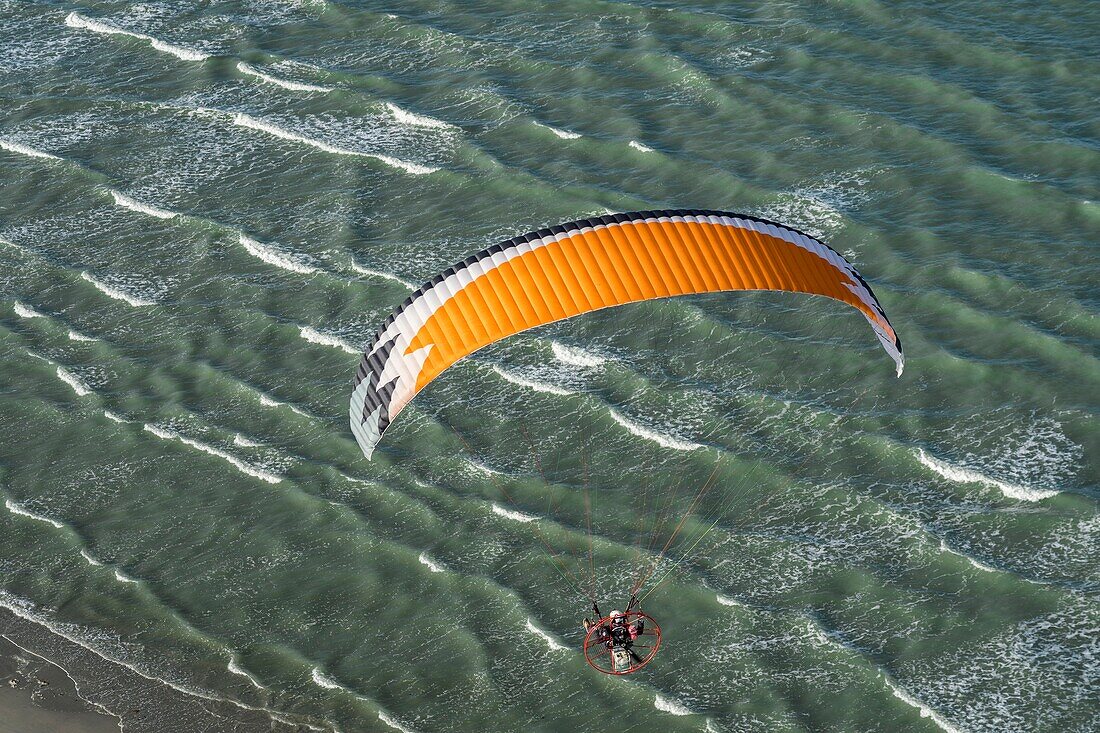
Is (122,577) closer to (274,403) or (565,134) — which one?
(274,403)

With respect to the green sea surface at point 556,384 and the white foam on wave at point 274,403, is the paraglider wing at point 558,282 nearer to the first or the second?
the green sea surface at point 556,384

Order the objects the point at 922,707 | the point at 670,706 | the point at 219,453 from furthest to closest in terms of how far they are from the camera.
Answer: the point at 219,453 → the point at 670,706 → the point at 922,707

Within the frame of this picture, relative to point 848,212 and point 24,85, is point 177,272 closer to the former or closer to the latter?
point 24,85

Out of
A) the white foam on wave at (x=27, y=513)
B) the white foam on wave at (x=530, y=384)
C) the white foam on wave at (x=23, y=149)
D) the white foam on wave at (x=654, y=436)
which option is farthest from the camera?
the white foam on wave at (x=23, y=149)

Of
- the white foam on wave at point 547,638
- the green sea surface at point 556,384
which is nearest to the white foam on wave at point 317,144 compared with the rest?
the green sea surface at point 556,384

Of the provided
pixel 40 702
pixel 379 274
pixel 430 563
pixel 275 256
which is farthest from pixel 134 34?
pixel 40 702
